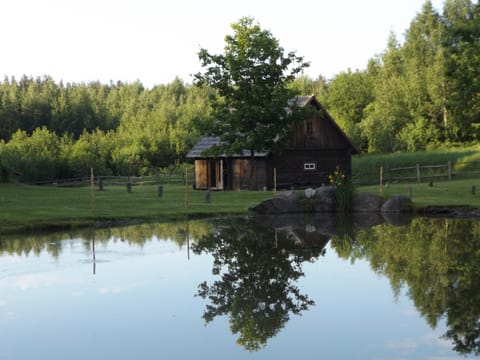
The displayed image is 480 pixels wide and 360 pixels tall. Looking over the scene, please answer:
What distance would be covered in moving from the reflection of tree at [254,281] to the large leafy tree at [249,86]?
17.5 metres

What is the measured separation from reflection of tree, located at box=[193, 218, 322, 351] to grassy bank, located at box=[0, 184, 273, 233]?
5.90 meters

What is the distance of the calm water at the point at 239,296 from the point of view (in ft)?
Result: 35.1

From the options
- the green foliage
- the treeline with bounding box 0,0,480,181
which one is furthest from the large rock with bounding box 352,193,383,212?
the green foliage

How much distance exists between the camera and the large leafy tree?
41.1 metres

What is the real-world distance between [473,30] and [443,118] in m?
40.3

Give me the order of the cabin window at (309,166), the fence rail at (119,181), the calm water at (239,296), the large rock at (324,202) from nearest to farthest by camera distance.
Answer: the calm water at (239,296), the large rock at (324,202), the cabin window at (309,166), the fence rail at (119,181)

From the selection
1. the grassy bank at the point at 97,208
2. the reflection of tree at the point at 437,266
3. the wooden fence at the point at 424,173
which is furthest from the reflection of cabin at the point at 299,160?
the reflection of tree at the point at 437,266

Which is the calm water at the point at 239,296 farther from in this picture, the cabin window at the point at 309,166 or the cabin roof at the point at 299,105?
the cabin window at the point at 309,166

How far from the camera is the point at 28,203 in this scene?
33125 millimetres

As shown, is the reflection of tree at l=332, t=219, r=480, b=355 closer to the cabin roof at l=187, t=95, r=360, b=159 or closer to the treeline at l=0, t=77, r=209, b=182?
the cabin roof at l=187, t=95, r=360, b=159

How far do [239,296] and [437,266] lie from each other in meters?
5.58

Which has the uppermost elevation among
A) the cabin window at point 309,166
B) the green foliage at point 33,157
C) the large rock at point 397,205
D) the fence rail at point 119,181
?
the green foliage at point 33,157

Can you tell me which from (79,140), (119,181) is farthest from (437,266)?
(79,140)

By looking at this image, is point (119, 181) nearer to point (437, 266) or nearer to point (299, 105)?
point (299, 105)
